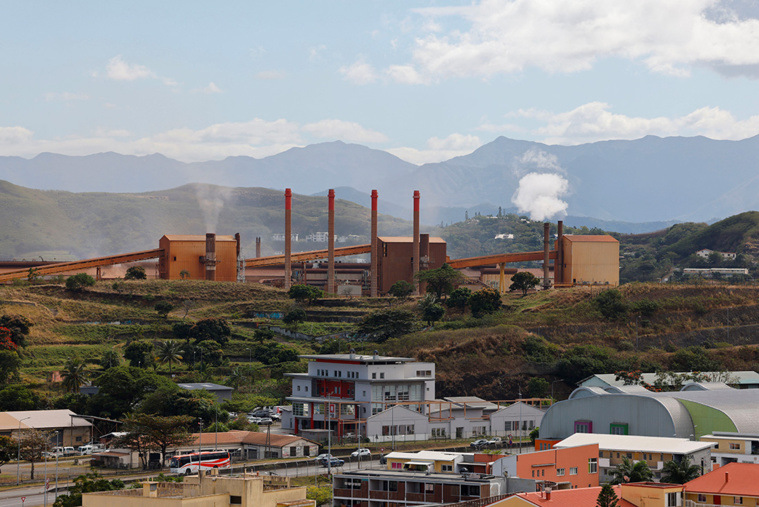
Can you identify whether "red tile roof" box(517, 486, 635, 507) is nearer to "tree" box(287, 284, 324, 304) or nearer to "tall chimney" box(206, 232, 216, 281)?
"tree" box(287, 284, 324, 304)

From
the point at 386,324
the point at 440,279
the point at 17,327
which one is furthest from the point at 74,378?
the point at 440,279

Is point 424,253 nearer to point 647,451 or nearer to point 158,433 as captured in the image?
point 158,433

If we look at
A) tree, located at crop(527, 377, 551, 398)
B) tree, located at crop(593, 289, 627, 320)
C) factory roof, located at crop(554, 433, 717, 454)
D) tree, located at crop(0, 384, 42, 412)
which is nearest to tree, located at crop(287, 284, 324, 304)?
tree, located at crop(593, 289, 627, 320)

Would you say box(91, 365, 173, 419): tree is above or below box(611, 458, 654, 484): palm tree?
above

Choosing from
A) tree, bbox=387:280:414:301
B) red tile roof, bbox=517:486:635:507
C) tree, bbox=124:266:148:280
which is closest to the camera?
red tile roof, bbox=517:486:635:507

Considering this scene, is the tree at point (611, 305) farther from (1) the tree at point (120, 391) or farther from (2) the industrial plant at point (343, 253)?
(1) the tree at point (120, 391)

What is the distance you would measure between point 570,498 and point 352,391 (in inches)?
1502

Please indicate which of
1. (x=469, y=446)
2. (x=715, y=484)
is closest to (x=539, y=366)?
(x=469, y=446)

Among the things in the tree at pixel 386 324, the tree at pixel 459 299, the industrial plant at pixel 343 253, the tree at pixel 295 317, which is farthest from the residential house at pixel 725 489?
the industrial plant at pixel 343 253

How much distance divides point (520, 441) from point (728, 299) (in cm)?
4521

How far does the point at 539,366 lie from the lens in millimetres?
92812

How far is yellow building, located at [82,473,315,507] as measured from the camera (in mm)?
37438

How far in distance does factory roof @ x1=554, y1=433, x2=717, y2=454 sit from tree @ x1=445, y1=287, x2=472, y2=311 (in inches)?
1860

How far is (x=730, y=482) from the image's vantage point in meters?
46.8
